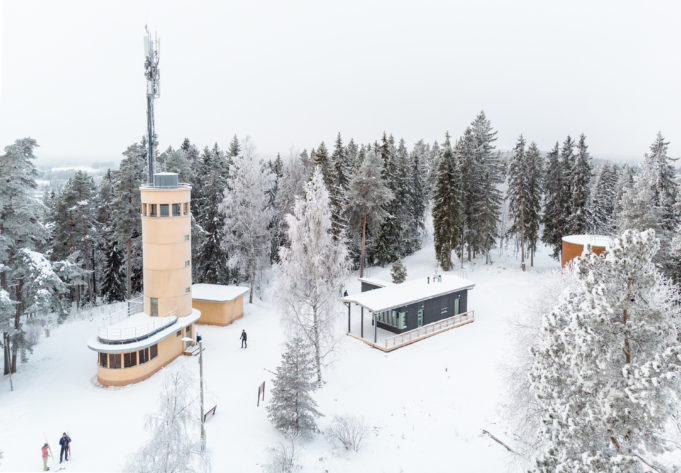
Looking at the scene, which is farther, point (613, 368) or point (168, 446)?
point (168, 446)

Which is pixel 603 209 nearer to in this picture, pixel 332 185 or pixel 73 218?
pixel 332 185

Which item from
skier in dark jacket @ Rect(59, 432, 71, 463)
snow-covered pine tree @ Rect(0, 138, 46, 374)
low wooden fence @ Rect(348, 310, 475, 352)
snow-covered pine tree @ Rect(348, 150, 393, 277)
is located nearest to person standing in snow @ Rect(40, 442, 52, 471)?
skier in dark jacket @ Rect(59, 432, 71, 463)

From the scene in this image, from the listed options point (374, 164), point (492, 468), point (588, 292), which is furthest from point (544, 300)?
point (374, 164)

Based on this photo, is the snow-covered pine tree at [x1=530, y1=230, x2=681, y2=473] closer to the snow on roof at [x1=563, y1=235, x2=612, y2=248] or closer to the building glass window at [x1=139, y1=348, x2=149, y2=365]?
the building glass window at [x1=139, y1=348, x2=149, y2=365]

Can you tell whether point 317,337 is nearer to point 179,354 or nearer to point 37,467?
point 179,354

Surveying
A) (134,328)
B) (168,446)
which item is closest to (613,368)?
(168,446)

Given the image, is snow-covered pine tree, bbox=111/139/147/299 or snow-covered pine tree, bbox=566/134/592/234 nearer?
snow-covered pine tree, bbox=111/139/147/299

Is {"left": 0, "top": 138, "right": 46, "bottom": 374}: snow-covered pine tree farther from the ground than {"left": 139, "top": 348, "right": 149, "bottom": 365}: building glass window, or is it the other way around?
{"left": 0, "top": 138, "right": 46, "bottom": 374}: snow-covered pine tree
